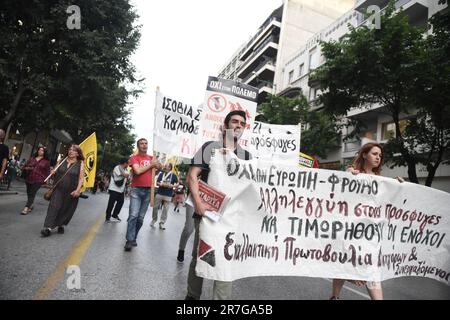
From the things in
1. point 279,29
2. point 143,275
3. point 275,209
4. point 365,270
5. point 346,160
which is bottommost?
point 143,275

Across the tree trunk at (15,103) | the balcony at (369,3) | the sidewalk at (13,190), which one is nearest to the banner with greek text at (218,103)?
the sidewalk at (13,190)

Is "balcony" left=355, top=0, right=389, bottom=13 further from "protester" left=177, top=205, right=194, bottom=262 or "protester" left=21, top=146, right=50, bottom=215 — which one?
"protester" left=177, top=205, right=194, bottom=262

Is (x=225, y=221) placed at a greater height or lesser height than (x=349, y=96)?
lesser

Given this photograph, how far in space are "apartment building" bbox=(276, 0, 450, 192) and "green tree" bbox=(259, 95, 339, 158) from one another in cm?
128

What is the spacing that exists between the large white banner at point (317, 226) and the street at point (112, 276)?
846 mm

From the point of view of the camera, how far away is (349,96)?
14.5m

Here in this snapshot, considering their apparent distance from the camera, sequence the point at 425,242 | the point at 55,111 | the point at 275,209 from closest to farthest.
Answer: the point at 275,209, the point at 425,242, the point at 55,111

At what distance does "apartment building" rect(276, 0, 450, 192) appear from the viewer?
1886 cm

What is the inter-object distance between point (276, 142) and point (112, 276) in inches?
247

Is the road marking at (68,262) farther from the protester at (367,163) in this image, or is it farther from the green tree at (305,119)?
the green tree at (305,119)

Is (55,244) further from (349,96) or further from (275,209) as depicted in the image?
(349,96)
